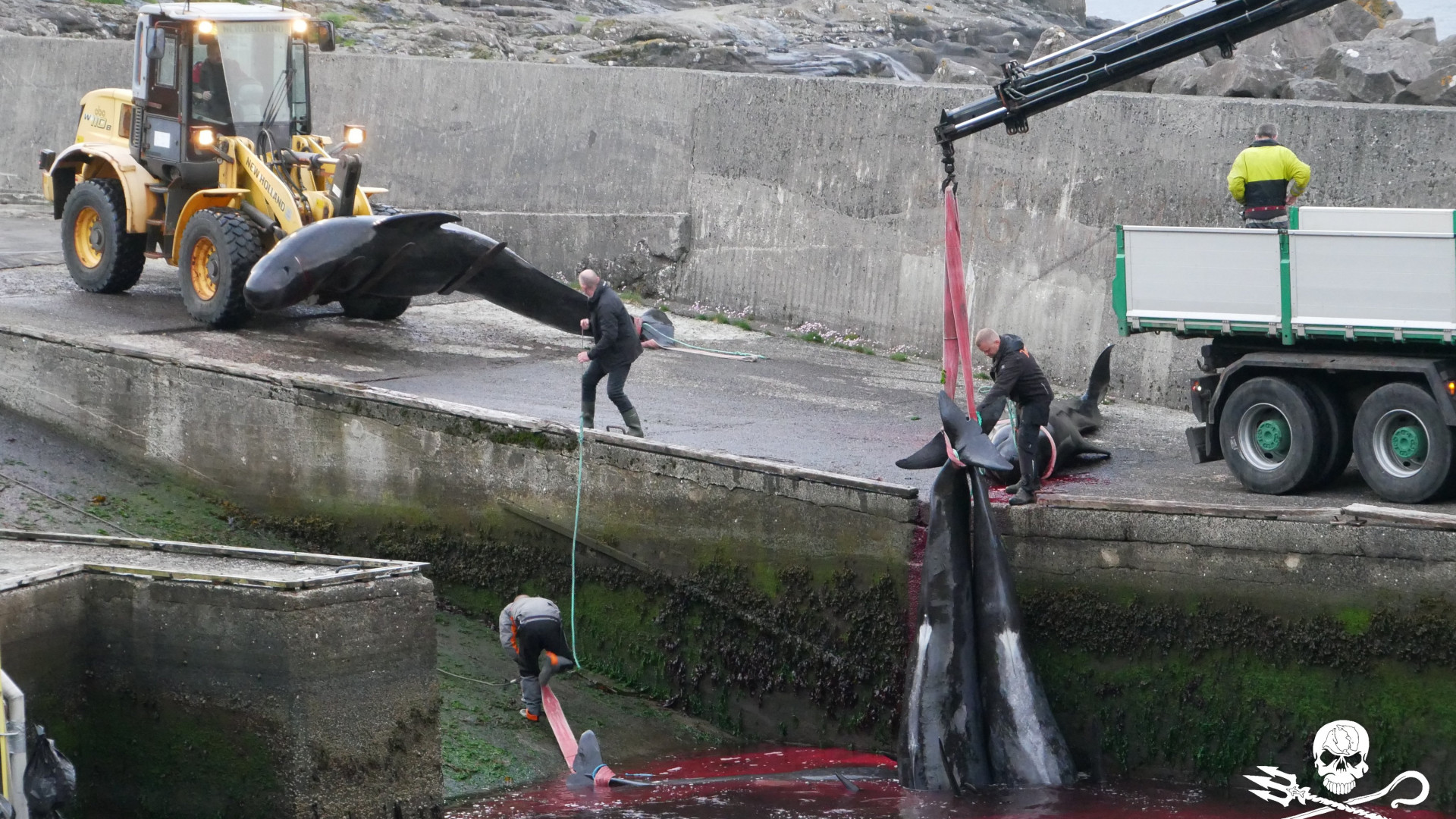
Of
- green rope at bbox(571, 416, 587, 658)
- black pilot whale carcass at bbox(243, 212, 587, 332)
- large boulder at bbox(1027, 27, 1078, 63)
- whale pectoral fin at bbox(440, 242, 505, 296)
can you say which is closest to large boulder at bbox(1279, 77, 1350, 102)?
large boulder at bbox(1027, 27, 1078, 63)

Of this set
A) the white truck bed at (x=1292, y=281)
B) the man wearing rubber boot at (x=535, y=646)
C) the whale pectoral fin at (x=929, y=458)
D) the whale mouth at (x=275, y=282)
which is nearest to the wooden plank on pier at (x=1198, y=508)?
the whale pectoral fin at (x=929, y=458)

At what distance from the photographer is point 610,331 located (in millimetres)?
12133

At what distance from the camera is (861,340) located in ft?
55.4

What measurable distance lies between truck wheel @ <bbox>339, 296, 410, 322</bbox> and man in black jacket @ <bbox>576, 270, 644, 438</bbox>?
15.2 ft

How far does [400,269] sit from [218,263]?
178cm

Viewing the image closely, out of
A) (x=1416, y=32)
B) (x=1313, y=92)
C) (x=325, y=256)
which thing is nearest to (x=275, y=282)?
(x=325, y=256)

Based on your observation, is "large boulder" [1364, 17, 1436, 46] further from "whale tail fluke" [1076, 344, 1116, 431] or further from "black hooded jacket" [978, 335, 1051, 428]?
"black hooded jacket" [978, 335, 1051, 428]

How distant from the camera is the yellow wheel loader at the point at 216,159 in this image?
1509cm

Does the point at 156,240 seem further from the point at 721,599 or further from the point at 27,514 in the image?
the point at 721,599

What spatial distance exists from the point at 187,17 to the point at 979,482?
931 cm

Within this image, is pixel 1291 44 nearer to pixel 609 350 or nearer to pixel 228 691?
pixel 609 350

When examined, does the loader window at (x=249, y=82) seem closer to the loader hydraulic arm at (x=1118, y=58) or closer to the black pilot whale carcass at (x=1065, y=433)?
the loader hydraulic arm at (x=1118, y=58)

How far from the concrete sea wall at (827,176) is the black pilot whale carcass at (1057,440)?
1.57m

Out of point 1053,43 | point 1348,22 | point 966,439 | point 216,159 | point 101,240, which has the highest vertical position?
point 1348,22
